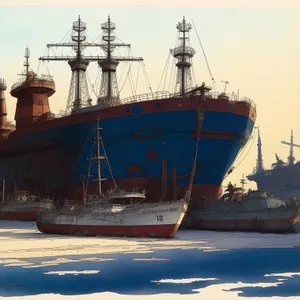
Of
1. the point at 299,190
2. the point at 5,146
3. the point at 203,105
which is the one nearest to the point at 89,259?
the point at 203,105

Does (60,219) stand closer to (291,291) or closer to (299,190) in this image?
(291,291)

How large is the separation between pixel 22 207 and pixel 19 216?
1160mm

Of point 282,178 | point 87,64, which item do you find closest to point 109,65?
point 87,64

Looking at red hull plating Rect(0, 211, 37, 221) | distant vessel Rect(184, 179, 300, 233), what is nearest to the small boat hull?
distant vessel Rect(184, 179, 300, 233)

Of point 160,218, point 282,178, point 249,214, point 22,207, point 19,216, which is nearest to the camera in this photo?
point 160,218

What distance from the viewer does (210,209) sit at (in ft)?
127

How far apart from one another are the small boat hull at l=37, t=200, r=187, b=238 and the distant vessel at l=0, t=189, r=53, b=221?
632 inches

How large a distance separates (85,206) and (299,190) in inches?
3162

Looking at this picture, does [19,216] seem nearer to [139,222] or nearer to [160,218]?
[139,222]

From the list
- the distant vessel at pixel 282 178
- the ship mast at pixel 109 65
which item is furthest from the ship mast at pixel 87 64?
the distant vessel at pixel 282 178

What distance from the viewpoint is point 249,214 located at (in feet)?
121

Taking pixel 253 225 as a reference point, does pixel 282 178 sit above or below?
above

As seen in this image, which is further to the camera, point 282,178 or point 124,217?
point 282,178

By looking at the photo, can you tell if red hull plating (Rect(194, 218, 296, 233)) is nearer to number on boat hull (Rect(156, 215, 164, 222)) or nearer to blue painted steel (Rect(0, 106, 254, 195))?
blue painted steel (Rect(0, 106, 254, 195))
